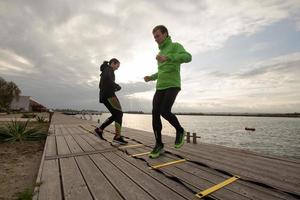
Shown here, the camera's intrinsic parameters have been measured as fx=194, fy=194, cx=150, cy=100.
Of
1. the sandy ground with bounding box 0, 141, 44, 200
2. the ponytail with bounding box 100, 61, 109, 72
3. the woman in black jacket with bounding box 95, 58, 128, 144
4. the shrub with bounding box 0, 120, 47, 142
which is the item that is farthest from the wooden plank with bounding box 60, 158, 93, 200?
the shrub with bounding box 0, 120, 47, 142

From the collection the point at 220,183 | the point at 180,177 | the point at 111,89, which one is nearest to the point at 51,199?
the point at 180,177

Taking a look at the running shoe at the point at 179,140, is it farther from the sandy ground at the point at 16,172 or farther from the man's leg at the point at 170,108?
the sandy ground at the point at 16,172

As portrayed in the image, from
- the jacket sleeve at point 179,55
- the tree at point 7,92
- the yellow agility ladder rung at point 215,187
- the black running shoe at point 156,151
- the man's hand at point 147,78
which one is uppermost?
the tree at point 7,92

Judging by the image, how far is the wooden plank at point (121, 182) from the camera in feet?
6.55

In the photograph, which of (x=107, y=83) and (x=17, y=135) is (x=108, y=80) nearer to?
(x=107, y=83)

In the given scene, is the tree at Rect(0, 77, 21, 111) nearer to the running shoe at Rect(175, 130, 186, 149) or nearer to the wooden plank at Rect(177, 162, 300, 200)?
the running shoe at Rect(175, 130, 186, 149)

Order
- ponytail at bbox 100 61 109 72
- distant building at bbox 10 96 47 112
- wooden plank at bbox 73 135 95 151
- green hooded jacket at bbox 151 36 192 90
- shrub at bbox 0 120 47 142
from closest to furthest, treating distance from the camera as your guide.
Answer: green hooded jacket at bbox 151 36 192 90, wooden plank at bbox 73 135 95 151, ponytail at bbox 100 61 109 72, shrub at bbox 0 120 47 142, distant building at bbox 10 96 47 112

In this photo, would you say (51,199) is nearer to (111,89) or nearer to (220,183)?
(220,183)

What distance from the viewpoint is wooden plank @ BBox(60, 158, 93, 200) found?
202 centimetres

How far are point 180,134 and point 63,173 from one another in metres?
2.09

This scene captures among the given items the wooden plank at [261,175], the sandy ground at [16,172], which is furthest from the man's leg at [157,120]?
the sandy ground at [16,172]

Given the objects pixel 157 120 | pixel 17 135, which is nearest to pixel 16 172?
pixel 157 120

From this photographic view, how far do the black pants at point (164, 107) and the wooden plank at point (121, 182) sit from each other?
1.13 m

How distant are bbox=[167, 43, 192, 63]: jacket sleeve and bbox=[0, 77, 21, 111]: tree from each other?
218 ft
